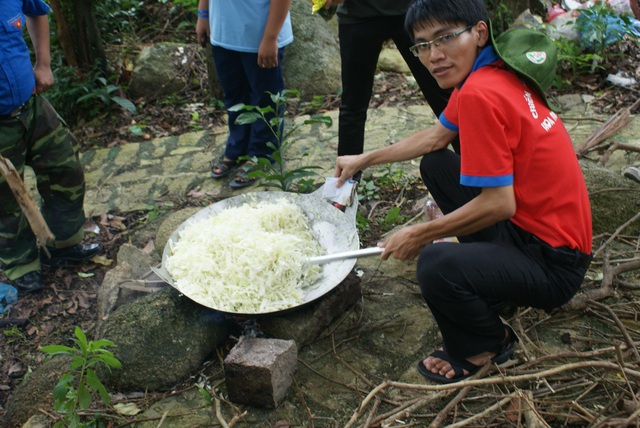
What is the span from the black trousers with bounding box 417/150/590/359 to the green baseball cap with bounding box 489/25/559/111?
633 millimetres

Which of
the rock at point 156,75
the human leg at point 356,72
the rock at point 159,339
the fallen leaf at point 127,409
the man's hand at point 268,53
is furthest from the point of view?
the rock at point 156,75

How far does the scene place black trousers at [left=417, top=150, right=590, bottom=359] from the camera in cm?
240

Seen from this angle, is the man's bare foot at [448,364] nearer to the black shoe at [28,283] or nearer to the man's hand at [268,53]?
the man's hand at [268,53]

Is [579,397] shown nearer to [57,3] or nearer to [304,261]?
[304,261]

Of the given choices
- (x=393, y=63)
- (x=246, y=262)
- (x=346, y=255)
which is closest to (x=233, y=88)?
(x=246, y=262)

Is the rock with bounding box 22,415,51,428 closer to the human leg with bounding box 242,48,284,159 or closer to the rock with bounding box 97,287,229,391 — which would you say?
the rock with bounding box 97,287,229,391

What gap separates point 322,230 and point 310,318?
Answer: 55 centimetres

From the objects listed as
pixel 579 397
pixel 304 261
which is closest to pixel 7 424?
pixel 304 261

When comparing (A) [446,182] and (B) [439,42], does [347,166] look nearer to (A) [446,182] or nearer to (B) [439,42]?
(A) [446,182]

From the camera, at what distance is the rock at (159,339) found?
2.78 m

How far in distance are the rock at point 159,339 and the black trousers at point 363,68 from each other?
70.9 inches

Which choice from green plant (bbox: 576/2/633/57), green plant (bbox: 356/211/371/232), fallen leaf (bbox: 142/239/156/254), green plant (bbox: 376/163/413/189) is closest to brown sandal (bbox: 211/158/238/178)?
fallen leaf (bbox: 142/239/156/254)

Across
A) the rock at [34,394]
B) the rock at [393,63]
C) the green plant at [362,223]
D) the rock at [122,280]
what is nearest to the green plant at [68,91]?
the rock at [122,280]

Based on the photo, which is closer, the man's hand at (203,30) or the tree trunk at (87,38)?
the man's hand at (203,30)
